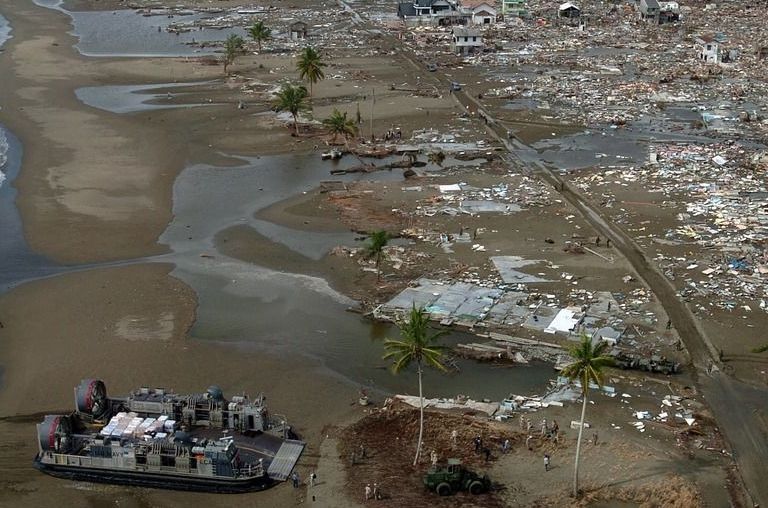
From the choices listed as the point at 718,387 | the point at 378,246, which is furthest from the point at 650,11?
the point at 718,387

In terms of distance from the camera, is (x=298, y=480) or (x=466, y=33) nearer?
(x=298, y=480)

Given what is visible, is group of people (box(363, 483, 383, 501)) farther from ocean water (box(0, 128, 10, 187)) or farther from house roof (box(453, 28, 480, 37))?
house roof (box(453, 28, 480, 37))

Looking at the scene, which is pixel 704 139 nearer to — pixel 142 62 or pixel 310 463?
pixel 310 463

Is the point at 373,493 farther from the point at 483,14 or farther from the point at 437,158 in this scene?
the point at 483,14

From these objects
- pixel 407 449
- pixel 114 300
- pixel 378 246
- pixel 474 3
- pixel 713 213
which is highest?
pixel 474 3

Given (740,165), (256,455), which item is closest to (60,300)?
(256,455)

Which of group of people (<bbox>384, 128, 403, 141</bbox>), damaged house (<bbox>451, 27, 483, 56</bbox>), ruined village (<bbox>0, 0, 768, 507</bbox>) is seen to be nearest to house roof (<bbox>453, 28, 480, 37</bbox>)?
damaged house (<bbox>451, 27, 483, 56</bbox>)

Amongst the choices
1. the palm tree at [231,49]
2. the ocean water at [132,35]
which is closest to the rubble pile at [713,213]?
the palm tree at [231,49]

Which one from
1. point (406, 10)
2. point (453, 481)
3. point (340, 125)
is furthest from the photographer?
point (406, 10)
